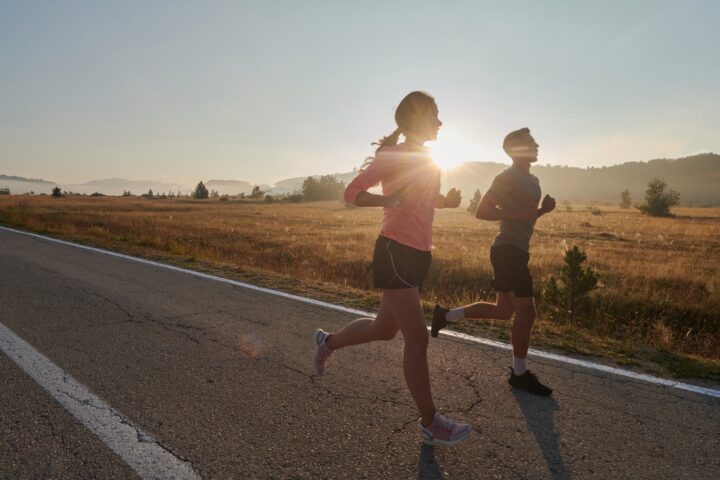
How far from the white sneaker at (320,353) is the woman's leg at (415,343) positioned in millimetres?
922

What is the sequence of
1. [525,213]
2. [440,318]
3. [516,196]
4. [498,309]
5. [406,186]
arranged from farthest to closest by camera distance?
[440,318], [498,309], [516,196], [525,213], [406,186]

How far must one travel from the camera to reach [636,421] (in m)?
3.00

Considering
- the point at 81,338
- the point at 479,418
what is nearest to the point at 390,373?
the point at 479,418

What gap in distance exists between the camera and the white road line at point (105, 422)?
2381mm

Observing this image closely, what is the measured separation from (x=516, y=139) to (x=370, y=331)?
187 centimetres

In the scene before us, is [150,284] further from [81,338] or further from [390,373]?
[390,373]

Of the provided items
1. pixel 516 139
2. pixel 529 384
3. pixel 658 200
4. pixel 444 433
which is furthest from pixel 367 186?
pixel 658 200

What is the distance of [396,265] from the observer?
8.57ft

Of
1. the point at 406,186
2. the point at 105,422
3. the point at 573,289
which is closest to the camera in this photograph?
the point at 406,186

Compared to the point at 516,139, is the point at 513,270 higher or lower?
lower

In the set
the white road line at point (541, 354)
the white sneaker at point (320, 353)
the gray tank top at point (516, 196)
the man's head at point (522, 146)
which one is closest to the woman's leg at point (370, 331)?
the white sneaker at point (320, 353)

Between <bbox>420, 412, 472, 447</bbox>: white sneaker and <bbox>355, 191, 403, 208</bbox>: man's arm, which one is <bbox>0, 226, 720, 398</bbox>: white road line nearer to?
<bbox>420, 412, 472, 447</bbox>: white sneaker

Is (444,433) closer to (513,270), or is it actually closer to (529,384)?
(529,384)

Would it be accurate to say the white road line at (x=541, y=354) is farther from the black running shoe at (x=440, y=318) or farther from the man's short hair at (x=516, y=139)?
the man's short hair at (x=516, y=139)
